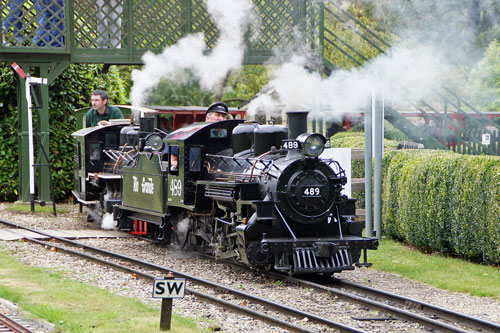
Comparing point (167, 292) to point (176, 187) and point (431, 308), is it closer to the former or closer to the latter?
point (431, 308)

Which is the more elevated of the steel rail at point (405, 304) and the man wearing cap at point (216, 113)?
the man wearing cap at point (216, 113)

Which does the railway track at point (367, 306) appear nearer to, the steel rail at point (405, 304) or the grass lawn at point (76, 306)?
the steel rail at point (405, 304)

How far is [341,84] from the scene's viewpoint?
14.3m

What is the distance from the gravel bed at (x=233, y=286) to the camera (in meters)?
7.20

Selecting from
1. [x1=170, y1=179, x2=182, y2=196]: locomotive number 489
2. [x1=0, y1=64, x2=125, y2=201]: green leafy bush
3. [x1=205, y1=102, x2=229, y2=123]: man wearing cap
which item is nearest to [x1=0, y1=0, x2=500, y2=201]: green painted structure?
[x1=0, y1=64, x2=125, y2=201]: green leafy bush

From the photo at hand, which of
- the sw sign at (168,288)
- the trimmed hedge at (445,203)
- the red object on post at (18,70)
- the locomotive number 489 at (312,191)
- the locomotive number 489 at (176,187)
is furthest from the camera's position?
the red object on post at (18,70)

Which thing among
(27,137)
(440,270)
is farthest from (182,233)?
(27,137)

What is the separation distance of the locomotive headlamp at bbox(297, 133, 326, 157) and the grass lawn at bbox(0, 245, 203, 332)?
2.79 m

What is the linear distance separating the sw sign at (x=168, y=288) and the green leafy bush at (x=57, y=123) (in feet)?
40.5

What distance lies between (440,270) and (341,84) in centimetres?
525

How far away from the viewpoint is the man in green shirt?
15.4 meters

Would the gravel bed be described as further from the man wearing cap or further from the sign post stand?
the man wearing cap

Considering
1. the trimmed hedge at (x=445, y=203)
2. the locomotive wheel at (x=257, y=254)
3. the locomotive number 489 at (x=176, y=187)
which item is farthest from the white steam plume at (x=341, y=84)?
the locomotive wheel at (x=257, y=254)

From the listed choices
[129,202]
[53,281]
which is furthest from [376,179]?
[53,281]
